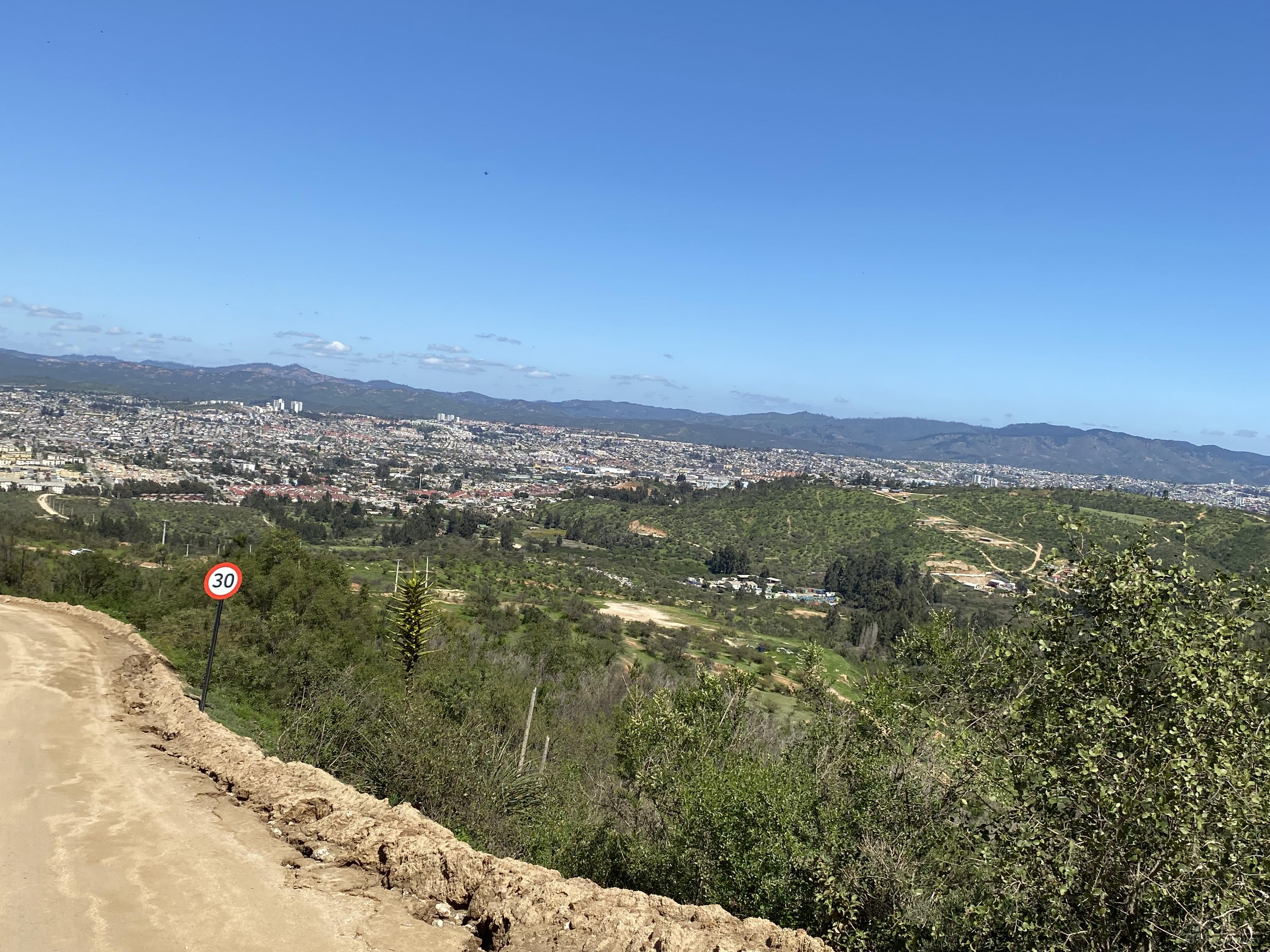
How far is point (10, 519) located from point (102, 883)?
5841 centimetres

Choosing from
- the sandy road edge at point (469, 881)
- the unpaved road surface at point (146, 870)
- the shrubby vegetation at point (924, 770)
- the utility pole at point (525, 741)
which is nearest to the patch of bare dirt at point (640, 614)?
the utility pole at point (525, 741)

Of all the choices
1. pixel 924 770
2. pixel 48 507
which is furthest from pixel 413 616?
pixel 48 507

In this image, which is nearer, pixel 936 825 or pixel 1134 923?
pixel 1134 923

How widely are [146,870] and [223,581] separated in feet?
22.5

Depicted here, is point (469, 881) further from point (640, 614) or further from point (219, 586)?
point (640, 614)

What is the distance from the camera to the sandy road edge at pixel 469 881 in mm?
7031

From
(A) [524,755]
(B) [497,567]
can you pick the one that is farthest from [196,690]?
(B) [497,567]

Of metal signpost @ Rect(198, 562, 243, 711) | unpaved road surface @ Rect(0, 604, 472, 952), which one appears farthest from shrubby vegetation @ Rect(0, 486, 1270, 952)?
unpaved road surface @ Rect(0, 604, 472, 952)

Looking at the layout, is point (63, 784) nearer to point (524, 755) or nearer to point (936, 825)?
point (936, 825)

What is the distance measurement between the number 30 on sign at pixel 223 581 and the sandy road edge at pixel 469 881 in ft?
11.7

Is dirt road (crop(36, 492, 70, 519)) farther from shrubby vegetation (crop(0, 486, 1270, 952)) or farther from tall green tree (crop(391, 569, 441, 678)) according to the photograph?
tall green tree (crop(391, 569, 441, 678))

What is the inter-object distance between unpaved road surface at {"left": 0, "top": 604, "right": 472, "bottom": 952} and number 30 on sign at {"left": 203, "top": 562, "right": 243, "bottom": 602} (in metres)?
2.64

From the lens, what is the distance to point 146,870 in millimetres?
7660

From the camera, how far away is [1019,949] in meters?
6.93
